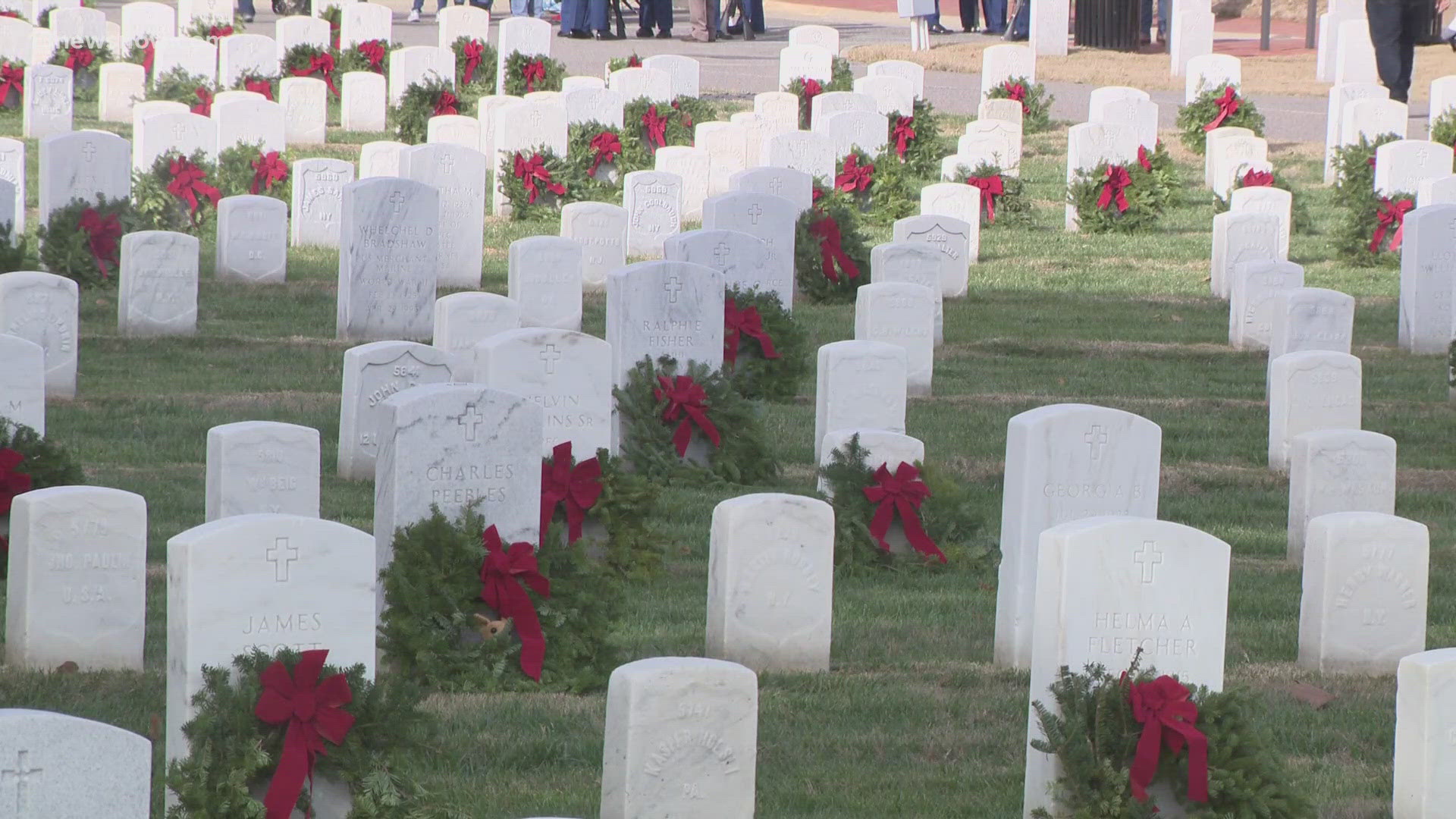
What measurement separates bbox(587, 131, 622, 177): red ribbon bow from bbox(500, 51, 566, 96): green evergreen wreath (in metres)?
4.72

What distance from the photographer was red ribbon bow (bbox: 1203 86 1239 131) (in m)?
21.0

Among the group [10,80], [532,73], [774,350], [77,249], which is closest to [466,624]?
[774,350]

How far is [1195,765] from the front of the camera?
5.42 meters

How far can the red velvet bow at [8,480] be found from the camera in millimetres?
7758

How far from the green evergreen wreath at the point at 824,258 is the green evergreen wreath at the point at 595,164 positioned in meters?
3.00

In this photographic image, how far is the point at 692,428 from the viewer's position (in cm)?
983

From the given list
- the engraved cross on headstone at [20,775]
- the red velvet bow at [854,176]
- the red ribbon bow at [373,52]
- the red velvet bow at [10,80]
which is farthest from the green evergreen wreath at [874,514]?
the red ribbon bow at [373,52]

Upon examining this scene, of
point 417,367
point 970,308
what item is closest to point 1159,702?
point 417,367

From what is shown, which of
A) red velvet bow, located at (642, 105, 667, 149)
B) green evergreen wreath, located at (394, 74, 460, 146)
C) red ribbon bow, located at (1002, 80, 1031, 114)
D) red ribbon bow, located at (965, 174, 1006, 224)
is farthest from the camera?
red ribbon bow, located at (1002, 80, 1031, 114)

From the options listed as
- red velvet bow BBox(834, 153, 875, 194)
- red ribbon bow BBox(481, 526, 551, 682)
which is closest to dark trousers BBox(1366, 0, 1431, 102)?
red velvet bow BBox(834, 153, 875, 194)

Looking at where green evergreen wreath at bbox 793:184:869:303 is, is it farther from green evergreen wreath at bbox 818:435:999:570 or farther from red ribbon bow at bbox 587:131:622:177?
green evergreen wreath at bbox 818:435:999:570

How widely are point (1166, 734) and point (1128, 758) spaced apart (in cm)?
12

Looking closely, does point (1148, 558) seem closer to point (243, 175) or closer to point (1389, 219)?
point (1389, 219)

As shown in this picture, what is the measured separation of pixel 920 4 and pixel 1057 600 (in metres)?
24.5
